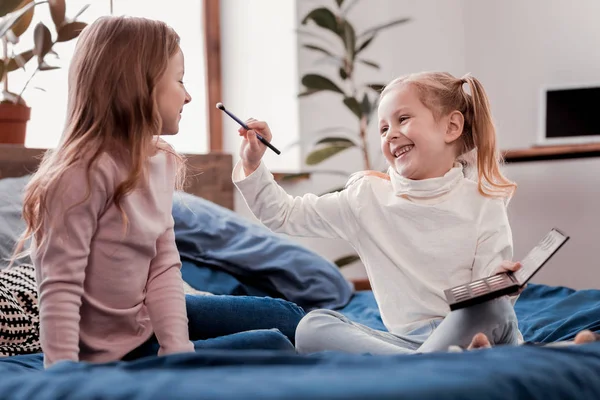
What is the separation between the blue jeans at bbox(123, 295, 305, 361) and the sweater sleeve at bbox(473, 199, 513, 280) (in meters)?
0.34

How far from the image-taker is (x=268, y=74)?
340cm

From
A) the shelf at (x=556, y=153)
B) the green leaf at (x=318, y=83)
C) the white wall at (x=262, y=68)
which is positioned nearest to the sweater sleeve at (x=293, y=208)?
the green leaf at (x=318, y=83)

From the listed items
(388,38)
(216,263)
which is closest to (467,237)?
(216,263)

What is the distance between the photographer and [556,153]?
306 cm

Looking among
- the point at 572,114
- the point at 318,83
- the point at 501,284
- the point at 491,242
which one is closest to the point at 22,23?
the point at 318,83

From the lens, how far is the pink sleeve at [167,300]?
47.7 inches

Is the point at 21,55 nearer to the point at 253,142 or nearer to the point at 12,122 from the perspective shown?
the point at 12,122

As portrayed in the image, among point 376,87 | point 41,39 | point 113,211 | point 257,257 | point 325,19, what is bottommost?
point 257,257

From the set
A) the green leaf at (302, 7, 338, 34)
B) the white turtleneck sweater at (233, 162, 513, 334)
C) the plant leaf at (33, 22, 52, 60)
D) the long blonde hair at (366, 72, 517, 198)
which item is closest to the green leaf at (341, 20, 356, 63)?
the green leaf at (302, 7, 338, 34)

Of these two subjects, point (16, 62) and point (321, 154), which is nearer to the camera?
point (16, 62)

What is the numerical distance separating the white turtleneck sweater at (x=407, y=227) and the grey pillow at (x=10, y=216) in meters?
0.56

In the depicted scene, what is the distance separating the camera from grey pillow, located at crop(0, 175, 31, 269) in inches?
67.9

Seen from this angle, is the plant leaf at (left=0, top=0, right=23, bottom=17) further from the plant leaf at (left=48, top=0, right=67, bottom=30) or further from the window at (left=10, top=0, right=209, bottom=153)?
the window at (left=10, top=0, right=209, bottom=153)

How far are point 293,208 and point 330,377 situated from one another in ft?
2.58
